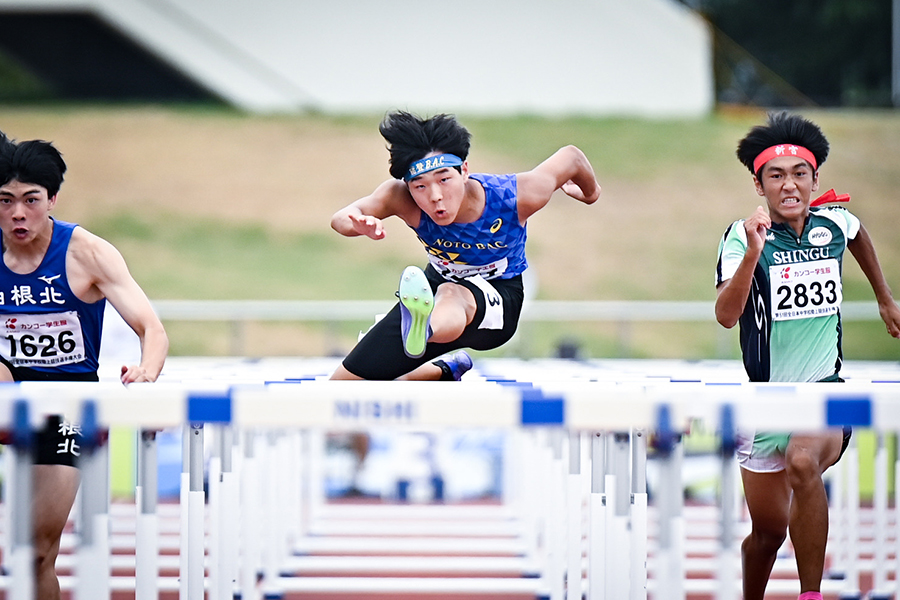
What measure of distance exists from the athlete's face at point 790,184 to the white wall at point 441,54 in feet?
62.7

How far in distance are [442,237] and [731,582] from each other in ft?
4.88

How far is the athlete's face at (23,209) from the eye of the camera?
2.80 m

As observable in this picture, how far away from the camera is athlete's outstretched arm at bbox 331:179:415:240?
284cm

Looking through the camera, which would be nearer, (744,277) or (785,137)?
(744,277)

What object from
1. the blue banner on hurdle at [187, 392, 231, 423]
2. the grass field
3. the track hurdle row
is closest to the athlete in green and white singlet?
the track hurdle row

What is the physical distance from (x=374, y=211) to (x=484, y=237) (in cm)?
41

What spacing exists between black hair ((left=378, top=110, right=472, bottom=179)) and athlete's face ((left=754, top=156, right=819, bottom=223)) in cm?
99

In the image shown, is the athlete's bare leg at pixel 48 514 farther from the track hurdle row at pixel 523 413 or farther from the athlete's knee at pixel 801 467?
the athlete's knee at pixel 801 467

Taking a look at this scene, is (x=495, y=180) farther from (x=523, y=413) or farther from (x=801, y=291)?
(x=523, y=413)

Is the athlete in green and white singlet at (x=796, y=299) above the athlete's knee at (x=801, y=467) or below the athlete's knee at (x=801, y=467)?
above

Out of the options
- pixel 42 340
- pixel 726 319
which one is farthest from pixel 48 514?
pixel 726 319

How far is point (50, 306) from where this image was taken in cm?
291

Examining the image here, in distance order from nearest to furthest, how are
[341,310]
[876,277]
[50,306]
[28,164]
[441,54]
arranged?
[28,164] → [50,306] → [876,277] → [341,310] → [441,54]

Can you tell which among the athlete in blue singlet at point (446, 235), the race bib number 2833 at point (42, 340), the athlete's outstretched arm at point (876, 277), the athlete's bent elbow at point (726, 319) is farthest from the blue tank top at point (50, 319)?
the athlete's outstretched arm at point (876, 277)
